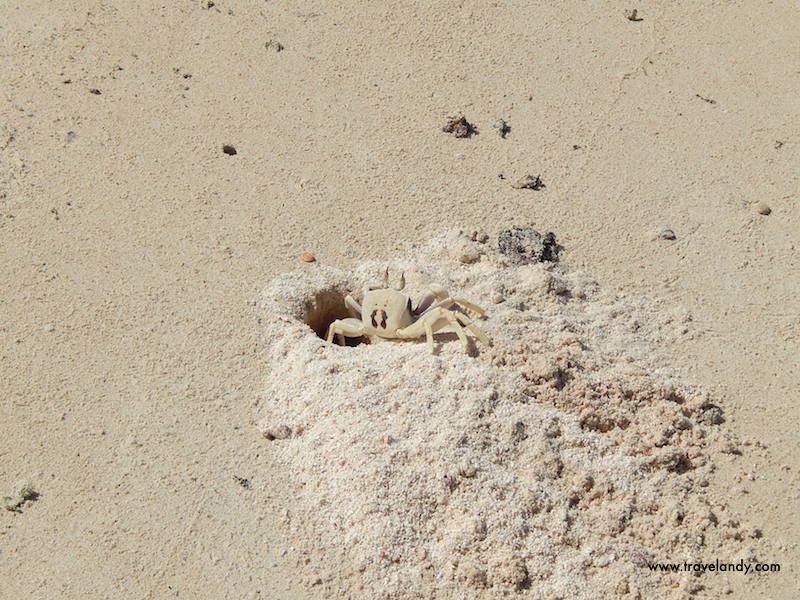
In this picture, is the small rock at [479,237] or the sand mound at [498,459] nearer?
the sand mound at [498,459]

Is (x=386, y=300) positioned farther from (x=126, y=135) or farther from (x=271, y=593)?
(x=126, y=135)

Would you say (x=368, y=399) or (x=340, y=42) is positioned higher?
(x=340, y=42)

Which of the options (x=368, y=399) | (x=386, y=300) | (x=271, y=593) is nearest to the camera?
(x=271, y=593)

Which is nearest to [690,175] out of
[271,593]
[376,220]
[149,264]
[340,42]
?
[376,220]

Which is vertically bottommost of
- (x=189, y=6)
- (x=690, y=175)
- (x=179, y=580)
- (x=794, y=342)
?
(x=179, y=580)

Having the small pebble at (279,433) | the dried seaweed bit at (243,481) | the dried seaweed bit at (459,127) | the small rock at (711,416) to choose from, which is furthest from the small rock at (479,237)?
the dried seaweed bit at (243,481)

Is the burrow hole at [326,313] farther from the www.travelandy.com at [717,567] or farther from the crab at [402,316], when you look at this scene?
the www.travelandy.com at [717,567]
